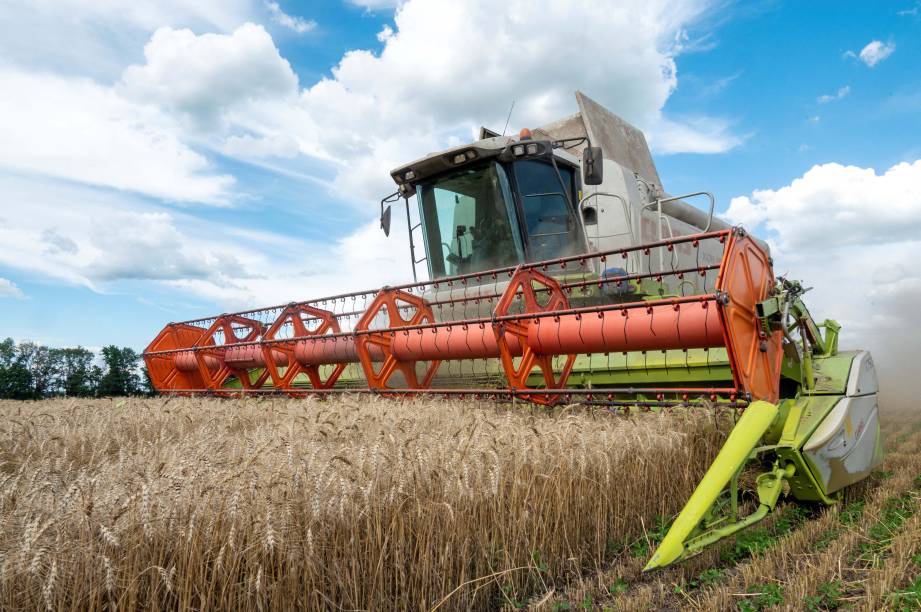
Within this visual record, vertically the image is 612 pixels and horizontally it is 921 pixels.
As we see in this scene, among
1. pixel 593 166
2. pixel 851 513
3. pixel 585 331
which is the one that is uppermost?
pixel 593 166

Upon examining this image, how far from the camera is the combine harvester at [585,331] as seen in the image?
10.3ft

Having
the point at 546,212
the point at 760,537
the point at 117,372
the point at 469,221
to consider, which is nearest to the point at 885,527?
the point at 760,537

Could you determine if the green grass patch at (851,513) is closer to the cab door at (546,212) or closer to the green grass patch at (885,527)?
the green grass patch at (885,527)

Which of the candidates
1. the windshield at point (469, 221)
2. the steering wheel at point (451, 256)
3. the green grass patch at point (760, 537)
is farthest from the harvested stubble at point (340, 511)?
the steering wheel at point (451, 256)

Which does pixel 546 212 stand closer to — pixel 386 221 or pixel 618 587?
pixel 386 221

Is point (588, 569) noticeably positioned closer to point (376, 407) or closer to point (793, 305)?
point (376, 407)

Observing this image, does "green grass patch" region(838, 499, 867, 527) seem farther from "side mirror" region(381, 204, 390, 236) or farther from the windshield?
"side mirror" region(381, 204, 390, 236)

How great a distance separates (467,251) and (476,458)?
12.3 ft

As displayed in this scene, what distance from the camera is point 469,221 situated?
5805 mm

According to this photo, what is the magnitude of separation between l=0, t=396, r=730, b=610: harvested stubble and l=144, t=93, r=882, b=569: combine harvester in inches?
16.5

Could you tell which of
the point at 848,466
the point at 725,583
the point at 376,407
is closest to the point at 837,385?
the point at 848,466

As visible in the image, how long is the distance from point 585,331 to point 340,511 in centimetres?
224

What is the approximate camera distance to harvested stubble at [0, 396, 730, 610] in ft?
4.70

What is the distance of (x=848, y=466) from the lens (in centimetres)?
325
